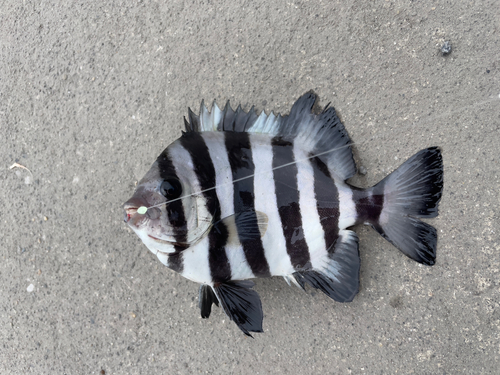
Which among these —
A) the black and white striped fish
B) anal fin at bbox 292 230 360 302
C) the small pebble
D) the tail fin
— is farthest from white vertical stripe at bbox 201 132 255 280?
the small pebble

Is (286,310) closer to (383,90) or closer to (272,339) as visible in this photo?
(272,339)

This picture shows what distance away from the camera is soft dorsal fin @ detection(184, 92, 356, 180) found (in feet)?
4.72

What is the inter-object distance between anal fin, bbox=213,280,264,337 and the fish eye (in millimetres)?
455

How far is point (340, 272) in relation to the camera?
1.45 meters

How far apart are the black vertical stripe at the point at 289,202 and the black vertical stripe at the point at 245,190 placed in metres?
0.11

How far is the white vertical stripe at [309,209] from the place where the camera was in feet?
4.48

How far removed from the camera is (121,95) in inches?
73.4

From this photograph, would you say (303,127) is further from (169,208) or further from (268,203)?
(169,208)

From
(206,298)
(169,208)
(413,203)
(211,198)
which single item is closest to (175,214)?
(169,208)

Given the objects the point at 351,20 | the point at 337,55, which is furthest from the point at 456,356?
the point at 351,20

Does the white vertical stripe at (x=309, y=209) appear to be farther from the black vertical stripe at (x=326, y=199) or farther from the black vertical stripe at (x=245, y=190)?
the black vertical stripe at (x=245, y=190)

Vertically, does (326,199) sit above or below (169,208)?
above

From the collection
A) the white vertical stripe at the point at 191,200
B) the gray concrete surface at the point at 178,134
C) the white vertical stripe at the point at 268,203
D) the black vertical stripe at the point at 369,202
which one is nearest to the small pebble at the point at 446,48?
the gray concrete surface at the point at 178,134

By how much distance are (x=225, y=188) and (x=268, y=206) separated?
0.19m
